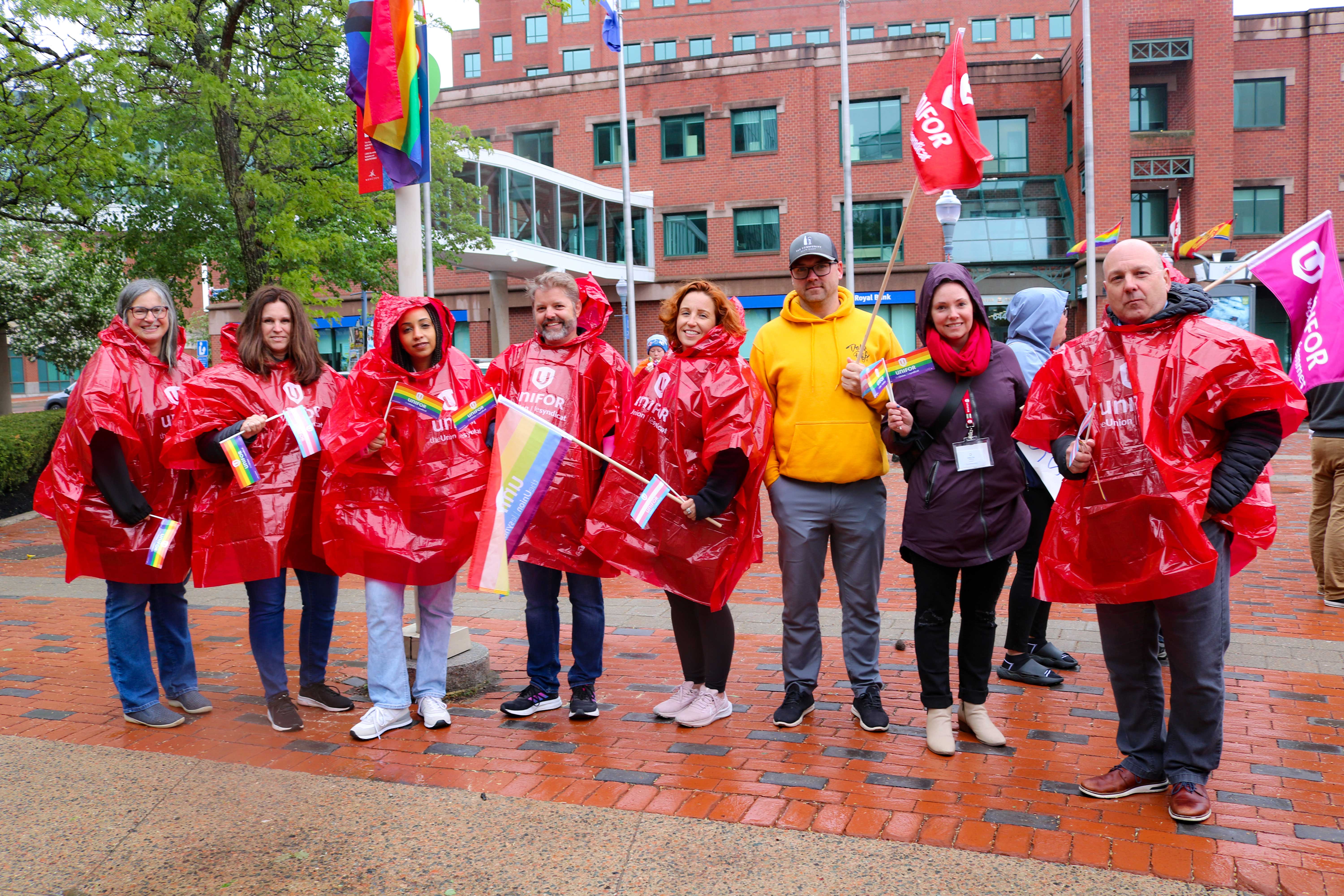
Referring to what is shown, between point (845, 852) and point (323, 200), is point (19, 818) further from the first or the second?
point (323, 200)

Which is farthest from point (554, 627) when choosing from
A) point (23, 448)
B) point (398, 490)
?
point (23, 448)

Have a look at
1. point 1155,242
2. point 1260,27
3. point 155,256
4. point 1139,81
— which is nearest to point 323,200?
point 155,256

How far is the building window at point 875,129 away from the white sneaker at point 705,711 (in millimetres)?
29940

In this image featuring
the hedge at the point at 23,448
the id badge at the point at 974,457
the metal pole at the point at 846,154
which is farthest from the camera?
the metal pole at the point at 846,154

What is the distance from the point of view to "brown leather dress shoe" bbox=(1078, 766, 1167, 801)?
355cm

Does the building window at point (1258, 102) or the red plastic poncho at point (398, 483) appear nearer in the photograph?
the red plastic poncho at point (398, 483)

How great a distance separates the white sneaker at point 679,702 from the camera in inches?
178

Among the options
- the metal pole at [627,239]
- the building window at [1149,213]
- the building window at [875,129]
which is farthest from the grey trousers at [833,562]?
the building window at [875,129]

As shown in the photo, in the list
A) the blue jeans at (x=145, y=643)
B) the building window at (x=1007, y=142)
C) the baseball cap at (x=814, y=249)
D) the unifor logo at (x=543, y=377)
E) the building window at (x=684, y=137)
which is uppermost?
the building window at (x=684, y=137)

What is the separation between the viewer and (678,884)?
3.02m

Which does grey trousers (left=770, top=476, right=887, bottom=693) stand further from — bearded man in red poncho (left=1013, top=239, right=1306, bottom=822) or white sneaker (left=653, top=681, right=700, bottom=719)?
bearded man in red poncho (left=1013, top=239, right=1306, bottom=822)

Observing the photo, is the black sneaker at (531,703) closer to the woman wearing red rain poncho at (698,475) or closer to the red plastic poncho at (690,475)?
the woman wearing red rain poncho at (698,475)

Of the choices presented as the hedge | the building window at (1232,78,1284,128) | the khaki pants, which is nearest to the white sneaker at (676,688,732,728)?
the khaki pants

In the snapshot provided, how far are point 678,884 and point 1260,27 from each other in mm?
34213
